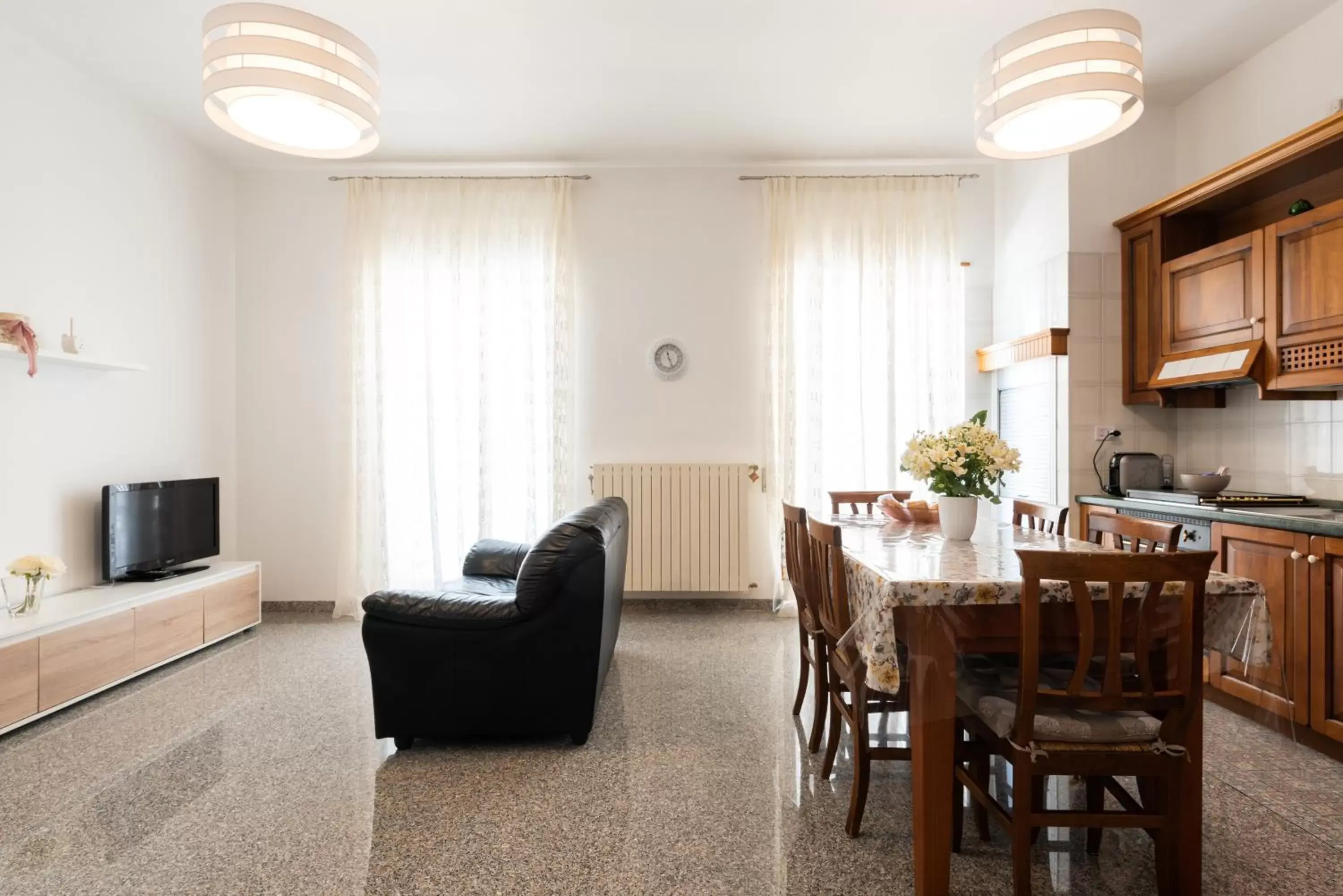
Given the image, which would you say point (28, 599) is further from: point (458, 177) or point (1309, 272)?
point (1309, 272)

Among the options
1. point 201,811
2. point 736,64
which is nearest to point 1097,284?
point 736,64

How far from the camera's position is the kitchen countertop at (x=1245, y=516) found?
2.62m

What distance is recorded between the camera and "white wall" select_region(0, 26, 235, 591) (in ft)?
11.2

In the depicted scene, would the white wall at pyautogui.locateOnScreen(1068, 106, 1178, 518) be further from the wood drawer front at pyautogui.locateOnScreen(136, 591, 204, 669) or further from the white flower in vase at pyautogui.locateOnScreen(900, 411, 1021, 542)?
the wood drawer front at pyautogui.locateOnScreen(136, 591, 204, 669)

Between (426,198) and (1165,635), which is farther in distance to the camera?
(426,198)

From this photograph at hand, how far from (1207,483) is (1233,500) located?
0.42 ft

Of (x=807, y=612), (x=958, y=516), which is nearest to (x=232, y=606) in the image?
(x=807, y=612)

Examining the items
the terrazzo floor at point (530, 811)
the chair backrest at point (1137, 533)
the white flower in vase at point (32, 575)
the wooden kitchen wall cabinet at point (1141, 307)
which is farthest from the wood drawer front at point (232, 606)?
the wooden kitchen wall cabinet at point (1141, 307)

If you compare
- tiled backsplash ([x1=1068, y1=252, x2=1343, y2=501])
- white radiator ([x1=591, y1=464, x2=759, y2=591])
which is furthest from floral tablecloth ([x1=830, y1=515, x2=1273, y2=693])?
→ white radiator ([x1=591, y1=464, x2=759, y2=591])

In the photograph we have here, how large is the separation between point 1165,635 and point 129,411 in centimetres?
504

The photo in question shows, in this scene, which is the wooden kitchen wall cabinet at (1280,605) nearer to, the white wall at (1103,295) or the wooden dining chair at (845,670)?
the white wall at (1103,295)

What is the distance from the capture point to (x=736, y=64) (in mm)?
3705

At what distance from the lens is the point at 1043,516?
2811 millimetres

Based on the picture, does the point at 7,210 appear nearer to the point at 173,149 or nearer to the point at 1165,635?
the point at 173,149
